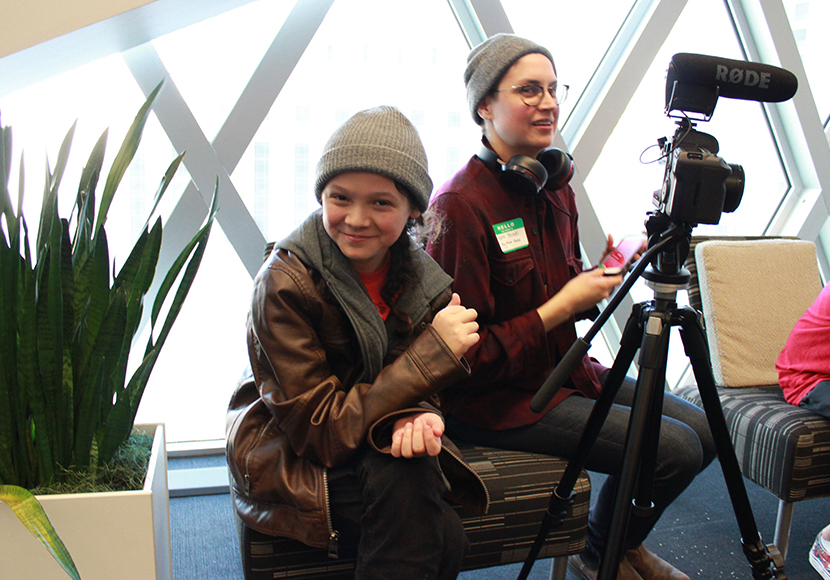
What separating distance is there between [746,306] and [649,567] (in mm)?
1095

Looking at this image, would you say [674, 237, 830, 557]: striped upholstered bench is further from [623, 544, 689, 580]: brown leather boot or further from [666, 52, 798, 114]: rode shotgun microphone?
[666, 52, 798, 114]: rode shotgun microphone

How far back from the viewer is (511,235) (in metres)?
1.74

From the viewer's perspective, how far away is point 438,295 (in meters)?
1.51

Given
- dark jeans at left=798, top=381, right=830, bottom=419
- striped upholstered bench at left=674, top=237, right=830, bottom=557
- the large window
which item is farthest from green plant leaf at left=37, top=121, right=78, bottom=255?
dark jeans at left=798, top=381, right=830, bottom=419

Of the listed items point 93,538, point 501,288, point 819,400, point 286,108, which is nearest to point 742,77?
point 501,288

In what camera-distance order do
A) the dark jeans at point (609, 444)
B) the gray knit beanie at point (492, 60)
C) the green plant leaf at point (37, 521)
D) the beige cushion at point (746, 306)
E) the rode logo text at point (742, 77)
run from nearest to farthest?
the green plant leaf at point (37, 521) < the rode logo text at point (742, 77) < the dark jeans at point (609, 444) < the gray knit beanie at point (492, 60) < the beige cushion at point (746, 306)

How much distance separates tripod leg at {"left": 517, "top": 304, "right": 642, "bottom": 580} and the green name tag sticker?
1.46ft

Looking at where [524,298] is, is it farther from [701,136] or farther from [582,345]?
[701,136]

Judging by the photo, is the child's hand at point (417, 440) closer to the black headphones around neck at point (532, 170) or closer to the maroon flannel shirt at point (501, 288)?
the maroon flannel shirt at point (501, 288)

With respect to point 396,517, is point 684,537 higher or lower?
lower

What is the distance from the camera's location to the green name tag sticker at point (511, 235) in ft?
5.65

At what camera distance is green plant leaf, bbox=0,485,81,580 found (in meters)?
1.05

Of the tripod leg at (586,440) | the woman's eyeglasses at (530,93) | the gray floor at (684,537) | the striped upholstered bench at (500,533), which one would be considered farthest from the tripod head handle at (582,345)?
the gray floor at (684,537)

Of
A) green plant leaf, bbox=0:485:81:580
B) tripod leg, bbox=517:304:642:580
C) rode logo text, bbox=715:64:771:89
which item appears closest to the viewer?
green plant leaf, bbox=0:485:81:580
